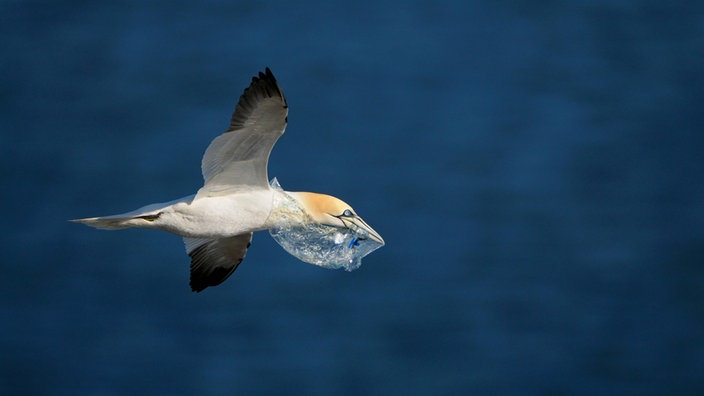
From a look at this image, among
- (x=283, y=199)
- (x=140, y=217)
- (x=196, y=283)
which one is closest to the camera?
(x=140, y=217)

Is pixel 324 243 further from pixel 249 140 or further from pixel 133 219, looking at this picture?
pixel 133 219

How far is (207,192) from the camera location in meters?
7.92

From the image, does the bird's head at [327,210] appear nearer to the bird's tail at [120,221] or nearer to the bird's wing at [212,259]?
the bird's wing at [212,259]

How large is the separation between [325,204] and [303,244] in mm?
423

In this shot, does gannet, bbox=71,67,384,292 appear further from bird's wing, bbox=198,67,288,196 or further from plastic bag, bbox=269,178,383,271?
plastic bag, bbox=269,178,383,271

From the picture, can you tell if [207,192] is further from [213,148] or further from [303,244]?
[303,244]

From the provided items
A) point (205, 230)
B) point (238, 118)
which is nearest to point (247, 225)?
point (205, 230)

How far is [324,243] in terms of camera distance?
336 inches

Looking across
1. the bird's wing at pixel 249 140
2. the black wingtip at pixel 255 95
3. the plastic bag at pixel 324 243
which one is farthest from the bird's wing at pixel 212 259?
the black wingtip at pixel 255 95

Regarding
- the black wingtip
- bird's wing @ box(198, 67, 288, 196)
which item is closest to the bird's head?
bird's wing @ box(198, 67, 288, 196)

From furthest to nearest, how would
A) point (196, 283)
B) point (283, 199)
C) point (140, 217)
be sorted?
point (196, 283)
point (283, 199)
point (140, 217)

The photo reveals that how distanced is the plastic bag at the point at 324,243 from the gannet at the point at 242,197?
0.11 metres

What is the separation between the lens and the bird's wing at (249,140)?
7523 millimetres

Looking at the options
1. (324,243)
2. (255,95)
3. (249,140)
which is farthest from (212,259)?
(255,95)
